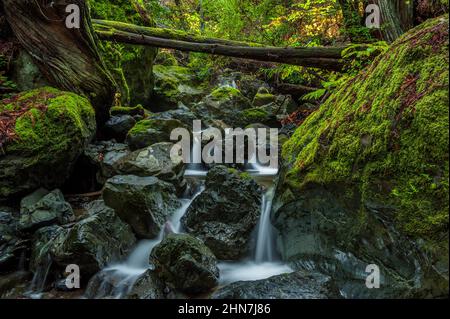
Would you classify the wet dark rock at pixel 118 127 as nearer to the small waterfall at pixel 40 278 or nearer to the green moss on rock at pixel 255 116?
the green moss on rock at pixel 255 116

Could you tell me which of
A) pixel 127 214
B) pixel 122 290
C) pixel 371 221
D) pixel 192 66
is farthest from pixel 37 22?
pixel 192 66

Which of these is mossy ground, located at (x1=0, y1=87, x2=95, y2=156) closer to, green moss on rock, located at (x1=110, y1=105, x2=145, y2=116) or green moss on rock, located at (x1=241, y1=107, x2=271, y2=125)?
green moss on rock, located at (x1=110, y1=105, x2=145, y2=116)

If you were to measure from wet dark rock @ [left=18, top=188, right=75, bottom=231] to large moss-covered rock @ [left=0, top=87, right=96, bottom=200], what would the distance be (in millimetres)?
239

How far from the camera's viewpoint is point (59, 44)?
6.14 metres

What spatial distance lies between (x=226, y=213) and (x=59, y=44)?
4.79 meters

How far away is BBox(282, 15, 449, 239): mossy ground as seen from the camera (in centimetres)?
232

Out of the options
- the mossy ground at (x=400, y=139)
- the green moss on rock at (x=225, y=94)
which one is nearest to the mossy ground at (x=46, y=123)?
the mossy ground at (x=400, y=139)

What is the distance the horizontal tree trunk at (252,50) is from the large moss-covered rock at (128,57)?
40.5 inches

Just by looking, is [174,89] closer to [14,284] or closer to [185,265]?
[14,284]

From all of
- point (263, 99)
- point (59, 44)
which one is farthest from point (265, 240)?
point (263, 99)

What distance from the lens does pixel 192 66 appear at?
16484 millimetres

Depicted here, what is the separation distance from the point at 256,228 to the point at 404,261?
2408mm
